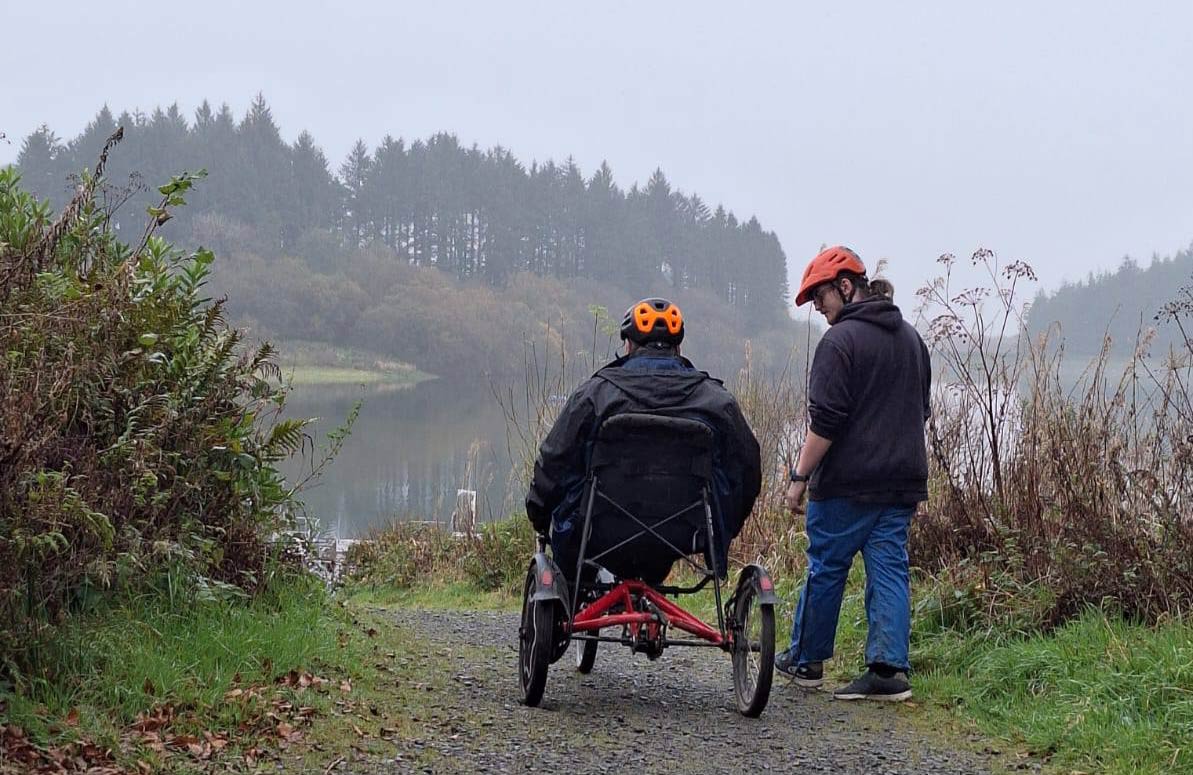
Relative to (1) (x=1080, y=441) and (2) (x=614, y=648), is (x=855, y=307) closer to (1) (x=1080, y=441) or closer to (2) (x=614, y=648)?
(1) (x=1080, y=441)

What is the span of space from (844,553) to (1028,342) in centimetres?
240

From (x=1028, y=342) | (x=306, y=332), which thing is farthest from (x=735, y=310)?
(x=1028, y=342)

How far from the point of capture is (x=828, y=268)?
6098mm

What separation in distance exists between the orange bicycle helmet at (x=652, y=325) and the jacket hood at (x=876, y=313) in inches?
30.2

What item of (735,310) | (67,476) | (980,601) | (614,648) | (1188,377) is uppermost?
(735,310)

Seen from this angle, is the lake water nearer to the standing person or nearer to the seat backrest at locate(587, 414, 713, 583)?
the seat backrest at locate(587, 414, 713, 583)

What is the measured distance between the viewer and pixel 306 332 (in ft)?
223

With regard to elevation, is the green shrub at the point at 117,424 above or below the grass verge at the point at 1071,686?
above

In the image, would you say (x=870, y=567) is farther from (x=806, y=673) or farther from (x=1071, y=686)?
(x=1071, y=686)

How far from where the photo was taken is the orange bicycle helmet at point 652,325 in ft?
19.1

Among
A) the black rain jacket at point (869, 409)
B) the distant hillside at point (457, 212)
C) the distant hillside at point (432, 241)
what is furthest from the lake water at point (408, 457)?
the distant hillside at point (457, 212)

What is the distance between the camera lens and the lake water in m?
15.4

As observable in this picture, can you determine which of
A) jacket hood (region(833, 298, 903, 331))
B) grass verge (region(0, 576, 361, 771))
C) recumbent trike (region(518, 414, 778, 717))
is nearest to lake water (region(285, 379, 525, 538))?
grass verge (region(0, 576, 361, 771))

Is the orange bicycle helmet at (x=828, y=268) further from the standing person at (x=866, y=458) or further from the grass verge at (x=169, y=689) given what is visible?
the grass verge at (x=169, y=689)
